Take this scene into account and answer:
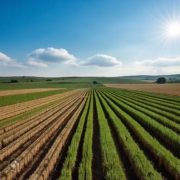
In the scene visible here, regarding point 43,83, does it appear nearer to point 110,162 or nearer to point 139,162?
point 110,162

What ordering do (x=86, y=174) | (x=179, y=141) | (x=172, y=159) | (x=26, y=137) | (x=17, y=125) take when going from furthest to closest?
(x=17, y=125) < (x=26, y=137) < (x=179, y=141) < (x=172, y=159) < (x=86, y=174)

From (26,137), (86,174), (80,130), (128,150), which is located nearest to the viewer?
(86,174)

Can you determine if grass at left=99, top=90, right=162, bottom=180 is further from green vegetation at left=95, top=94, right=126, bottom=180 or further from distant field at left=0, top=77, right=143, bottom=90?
distant field at left=0, top=77, right=143, bottom=90

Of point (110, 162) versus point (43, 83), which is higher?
point (110, 162)

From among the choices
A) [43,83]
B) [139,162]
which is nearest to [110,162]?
[139,162]

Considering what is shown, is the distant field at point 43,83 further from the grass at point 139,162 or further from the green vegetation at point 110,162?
the grass at point 139,162

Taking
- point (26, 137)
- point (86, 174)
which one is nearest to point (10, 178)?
point (86, 174)

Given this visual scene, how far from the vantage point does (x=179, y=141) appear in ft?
29.6

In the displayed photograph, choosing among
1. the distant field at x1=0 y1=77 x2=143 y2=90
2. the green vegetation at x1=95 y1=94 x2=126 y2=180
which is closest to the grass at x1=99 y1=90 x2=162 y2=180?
the green vegetation at x1=95 y1=94 x2=126 y2=180

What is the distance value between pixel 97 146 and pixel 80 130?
2.36 m

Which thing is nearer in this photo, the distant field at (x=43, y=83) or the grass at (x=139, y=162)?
the grass at (x=139, y=162)

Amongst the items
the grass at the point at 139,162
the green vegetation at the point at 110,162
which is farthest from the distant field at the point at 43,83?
the grass at the point at 139,162

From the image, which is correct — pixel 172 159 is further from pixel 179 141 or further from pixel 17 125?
pixel 17 125

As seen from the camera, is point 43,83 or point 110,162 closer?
point 110,162
